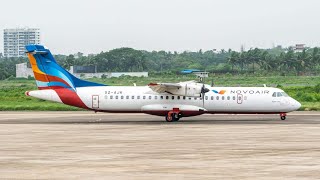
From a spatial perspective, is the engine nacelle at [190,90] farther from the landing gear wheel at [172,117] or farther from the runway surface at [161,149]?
the runway surface at [161,149]

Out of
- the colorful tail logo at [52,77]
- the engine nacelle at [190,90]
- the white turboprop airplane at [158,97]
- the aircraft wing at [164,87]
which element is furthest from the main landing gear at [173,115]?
the colorful tail logo at [52,77]

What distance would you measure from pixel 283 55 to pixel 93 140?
445 ft

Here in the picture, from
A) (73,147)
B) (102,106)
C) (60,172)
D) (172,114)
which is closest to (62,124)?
(102,106)

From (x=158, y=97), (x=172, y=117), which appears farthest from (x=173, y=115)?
(x=158, y=97)

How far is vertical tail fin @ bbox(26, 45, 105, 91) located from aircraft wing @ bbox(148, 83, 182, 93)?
499 cm

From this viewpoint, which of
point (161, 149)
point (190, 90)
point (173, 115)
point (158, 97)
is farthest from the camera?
point (158, 97)

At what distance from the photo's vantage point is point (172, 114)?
154 ft

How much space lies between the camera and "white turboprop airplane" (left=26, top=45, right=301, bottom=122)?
152 ft

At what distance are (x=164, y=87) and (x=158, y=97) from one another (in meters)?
1.13

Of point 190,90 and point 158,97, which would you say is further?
point 158,97

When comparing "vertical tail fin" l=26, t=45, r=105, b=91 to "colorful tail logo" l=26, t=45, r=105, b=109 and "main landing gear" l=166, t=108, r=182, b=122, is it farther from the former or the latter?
"main landing gear" l=166, t=108, r=182, b=122

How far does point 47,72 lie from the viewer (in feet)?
154

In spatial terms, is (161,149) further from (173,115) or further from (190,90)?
(173,115)

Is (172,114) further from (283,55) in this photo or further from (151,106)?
(283,55)
